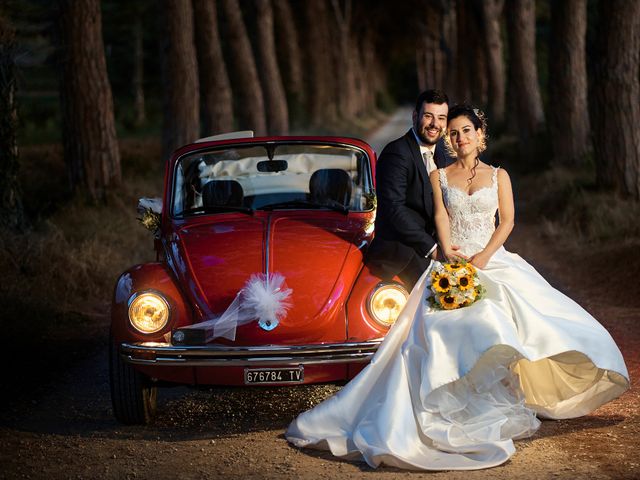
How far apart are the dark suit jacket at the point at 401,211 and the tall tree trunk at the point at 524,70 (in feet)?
55.0

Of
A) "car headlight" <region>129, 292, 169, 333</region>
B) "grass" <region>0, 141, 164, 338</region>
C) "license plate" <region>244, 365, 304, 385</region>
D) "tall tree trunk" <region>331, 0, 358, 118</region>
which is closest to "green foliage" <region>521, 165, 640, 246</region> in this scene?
"grass" <region>0, 141, 164, 338</region>

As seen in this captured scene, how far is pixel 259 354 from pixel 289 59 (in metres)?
33.8

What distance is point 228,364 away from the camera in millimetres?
6336

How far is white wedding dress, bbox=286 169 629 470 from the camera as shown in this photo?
18.8 ft

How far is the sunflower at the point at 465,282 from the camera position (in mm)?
6059

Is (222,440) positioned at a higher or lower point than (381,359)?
lower

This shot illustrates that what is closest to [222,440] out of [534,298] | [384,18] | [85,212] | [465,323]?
[465,323]

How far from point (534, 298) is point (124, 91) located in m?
55.2

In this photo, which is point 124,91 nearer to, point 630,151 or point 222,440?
point 630,151

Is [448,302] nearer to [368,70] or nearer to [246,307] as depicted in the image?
[246,307]

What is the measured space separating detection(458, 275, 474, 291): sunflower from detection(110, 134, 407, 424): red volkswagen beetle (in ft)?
1.97

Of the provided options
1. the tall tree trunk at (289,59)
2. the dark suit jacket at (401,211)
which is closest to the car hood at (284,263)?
the dark suit jacket at (401,211)

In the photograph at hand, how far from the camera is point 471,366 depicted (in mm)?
5727

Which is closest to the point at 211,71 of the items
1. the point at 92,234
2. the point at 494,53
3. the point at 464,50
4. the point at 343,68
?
the point at 494,53
